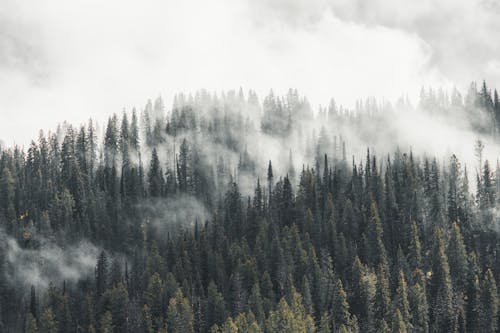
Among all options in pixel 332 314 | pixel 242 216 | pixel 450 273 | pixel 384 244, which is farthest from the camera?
pixel 242 216

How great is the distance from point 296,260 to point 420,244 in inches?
1129

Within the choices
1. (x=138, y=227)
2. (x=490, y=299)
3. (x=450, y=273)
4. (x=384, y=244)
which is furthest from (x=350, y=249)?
(x=138, y=227)

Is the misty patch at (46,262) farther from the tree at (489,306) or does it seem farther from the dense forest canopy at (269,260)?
the tree at (489,306)

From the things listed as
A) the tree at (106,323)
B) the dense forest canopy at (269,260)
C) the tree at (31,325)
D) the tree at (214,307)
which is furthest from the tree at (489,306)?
the tree at (31,325)

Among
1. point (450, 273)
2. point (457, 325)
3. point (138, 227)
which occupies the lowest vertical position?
point (457, 325)

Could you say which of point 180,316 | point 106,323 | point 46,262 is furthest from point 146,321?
point 46,262

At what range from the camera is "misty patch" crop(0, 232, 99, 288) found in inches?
6860

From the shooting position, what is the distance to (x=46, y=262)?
178 m

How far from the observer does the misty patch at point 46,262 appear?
572 feet

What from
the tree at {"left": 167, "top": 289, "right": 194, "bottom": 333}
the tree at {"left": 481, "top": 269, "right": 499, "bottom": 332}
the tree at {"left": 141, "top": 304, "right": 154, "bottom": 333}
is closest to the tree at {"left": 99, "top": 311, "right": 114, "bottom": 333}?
the tree at {"left": 141, "top": 304, "right": 154, "bottom": 333}

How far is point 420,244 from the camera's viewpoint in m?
156

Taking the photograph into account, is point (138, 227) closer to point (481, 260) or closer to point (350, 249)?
point (350, 249)

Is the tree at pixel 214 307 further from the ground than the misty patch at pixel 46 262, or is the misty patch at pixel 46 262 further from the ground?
the misty patch at pixel 46 262

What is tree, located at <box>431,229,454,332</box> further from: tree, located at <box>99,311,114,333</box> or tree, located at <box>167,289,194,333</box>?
tree, located at <box>99,311,114,333</box>
